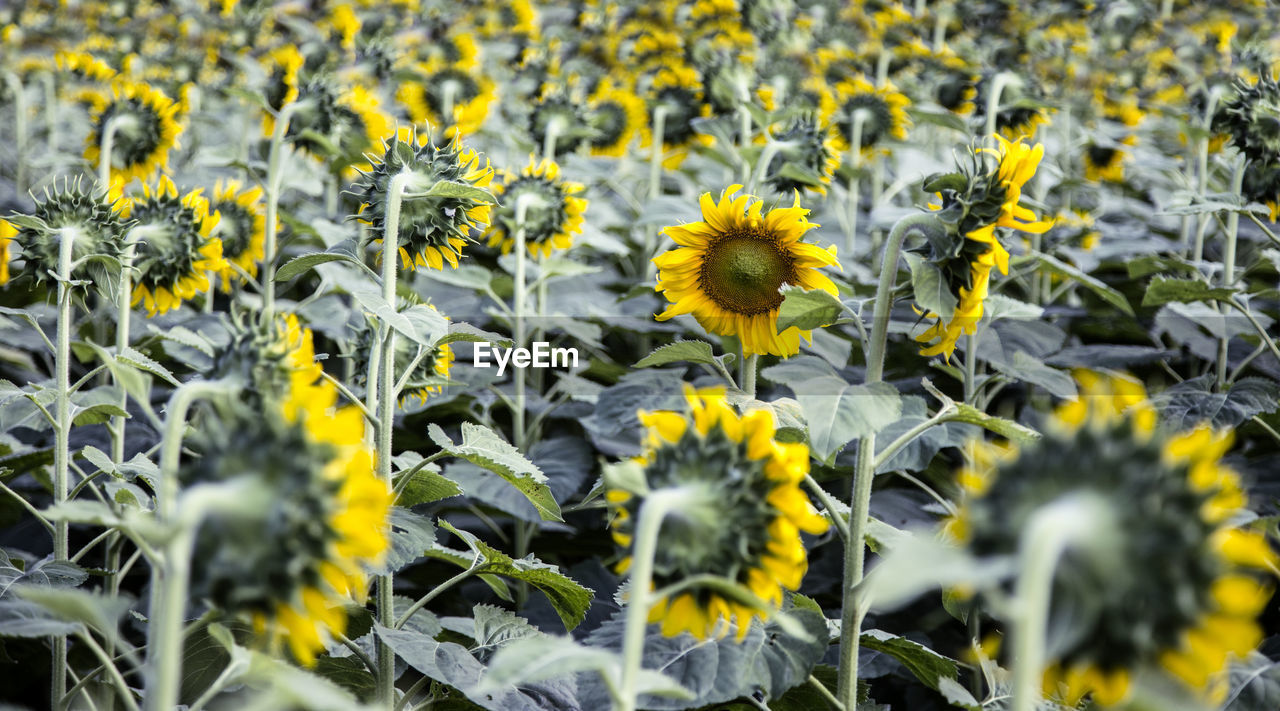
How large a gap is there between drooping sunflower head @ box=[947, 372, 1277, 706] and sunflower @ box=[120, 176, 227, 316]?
68.5 inches

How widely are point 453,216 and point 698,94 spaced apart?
6.80ft

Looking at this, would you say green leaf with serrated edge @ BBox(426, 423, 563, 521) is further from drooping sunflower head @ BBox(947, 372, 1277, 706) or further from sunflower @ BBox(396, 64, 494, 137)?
sunflower @ BBox(396, 64, 494, 137)

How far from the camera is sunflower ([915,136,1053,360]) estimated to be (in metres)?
1.32

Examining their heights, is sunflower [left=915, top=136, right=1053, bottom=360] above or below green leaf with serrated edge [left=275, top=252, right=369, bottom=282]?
above

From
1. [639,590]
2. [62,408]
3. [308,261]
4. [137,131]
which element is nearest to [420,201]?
[308,261]

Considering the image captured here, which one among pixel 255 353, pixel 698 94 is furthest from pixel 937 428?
pixel 698 94

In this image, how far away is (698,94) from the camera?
11.7 feet

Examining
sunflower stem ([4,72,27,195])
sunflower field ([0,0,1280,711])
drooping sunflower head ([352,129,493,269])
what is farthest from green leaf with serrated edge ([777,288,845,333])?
sunflower stem ([4,72,27,195])

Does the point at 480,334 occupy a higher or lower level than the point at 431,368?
higher

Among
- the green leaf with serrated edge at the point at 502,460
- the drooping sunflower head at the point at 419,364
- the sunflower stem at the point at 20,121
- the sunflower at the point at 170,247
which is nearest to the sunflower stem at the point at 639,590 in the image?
the green leaf with serrated edge at the point at 502,460

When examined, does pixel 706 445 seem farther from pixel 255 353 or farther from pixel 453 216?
pixel 453 216

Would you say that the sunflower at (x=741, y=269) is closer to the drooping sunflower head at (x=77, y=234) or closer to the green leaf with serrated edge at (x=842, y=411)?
the green leaf with serrated edge at (x=842, y=411)

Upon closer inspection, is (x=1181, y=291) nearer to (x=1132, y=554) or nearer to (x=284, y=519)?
(x=1132, y=554)

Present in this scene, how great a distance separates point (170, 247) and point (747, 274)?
1136mm
